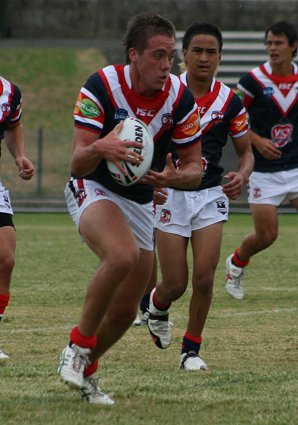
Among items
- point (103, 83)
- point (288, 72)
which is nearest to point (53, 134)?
point (288, 72)

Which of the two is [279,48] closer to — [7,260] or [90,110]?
[7,260]

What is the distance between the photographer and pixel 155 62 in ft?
19.1

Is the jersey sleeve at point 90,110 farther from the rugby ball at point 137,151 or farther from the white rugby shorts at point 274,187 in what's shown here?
the white rugby shorts at point 274,187

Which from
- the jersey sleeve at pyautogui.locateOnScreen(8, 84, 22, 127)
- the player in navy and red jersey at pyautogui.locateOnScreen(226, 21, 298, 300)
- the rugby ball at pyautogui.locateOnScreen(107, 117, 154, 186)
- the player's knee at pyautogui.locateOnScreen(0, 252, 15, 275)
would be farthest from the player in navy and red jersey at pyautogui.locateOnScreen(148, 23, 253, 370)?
the player in navy and red jersey at pyautogui.locateOnScreen(226, 21, 298, 300)

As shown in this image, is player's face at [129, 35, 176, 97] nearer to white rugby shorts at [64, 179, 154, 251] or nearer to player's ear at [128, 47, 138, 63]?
player's ear at [128, 47, 138, 63]

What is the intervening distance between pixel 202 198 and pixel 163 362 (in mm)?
1097

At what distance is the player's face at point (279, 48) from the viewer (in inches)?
404

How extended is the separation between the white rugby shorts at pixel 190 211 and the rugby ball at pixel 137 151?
5.74 ft

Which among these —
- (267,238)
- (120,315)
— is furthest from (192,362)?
(267,238)

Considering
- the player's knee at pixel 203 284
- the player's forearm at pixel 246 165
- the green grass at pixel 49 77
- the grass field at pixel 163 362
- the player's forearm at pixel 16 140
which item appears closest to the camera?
the grass field at pixel 163 362

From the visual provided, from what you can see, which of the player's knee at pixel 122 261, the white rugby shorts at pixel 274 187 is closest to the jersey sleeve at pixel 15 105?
the player's knee at pixel 122 261

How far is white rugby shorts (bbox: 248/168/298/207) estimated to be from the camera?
1052cm

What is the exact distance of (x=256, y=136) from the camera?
1023 cm

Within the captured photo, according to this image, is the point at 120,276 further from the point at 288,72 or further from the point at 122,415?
the point at 288,72
